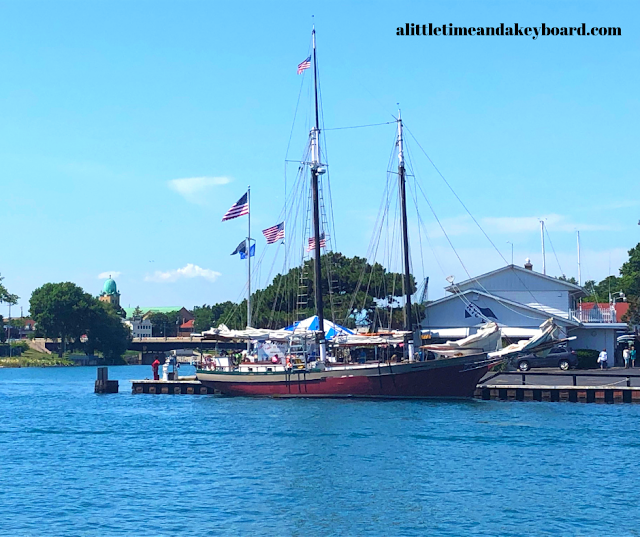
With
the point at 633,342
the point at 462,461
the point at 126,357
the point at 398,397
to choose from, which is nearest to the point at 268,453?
the point at 462,461

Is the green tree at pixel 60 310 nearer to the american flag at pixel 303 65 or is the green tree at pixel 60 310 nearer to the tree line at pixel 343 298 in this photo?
Result: the tree line at pixel 343 298

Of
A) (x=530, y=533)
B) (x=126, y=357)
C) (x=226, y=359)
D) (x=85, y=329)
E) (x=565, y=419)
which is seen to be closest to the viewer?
(x=530, y=533)

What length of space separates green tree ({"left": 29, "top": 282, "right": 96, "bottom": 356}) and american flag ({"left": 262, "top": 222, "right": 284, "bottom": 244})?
113 m

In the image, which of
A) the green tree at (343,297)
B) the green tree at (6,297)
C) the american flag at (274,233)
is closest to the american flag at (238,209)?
the american flag at (274,233)

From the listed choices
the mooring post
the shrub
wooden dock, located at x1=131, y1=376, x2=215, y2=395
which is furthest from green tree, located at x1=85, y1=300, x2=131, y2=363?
the shrub

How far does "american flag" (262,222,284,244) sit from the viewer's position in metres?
53.6

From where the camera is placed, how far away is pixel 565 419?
40.8 meters

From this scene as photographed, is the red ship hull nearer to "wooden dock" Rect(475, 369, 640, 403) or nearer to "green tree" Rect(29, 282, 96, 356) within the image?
"wooden dock" Rect(475, 369, 640, 403)

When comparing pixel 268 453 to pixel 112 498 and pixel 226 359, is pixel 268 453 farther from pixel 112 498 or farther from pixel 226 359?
pixel 226 359

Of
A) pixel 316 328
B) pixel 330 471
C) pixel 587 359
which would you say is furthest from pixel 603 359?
pixel 330 471

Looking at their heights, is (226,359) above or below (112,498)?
above

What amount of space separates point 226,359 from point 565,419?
22384mm

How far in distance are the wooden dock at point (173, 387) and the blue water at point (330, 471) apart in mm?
11033

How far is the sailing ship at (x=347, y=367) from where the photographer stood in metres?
49.0
